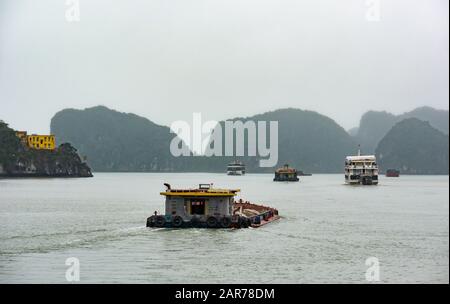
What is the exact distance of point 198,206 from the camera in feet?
192

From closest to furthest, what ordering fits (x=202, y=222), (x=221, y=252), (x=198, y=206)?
(x=221, y=252) < (x=202, y=222) < (x=198, y=206)

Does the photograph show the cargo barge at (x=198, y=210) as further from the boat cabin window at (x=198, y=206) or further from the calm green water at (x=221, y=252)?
the calm green water at (x=221, y=252)

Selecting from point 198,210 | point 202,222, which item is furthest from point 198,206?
point 202,222

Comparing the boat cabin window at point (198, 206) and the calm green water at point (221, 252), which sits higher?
the boat cabin window at point (198, 206)

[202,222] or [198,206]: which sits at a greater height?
[198,206]

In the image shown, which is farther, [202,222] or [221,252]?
[202,222]

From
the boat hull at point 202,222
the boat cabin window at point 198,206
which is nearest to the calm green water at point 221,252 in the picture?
the boat hull at point 202,222

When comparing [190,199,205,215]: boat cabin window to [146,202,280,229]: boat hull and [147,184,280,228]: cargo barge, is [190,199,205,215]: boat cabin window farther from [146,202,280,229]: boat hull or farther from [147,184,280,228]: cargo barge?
[146,202,280,229]: boat hull

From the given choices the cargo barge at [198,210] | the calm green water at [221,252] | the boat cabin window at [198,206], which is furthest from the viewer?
the boat cabin window at [198,206]

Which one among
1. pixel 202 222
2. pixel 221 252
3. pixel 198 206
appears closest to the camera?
pixel 221 252

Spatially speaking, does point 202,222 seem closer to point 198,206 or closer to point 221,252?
point 198,206

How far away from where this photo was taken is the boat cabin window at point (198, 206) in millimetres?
58281

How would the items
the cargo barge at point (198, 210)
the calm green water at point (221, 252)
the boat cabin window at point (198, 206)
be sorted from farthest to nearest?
the boat cabin window at point (198, 206) < the cargo barge at point (198, 210) < the calm green water at point (221, 252)
